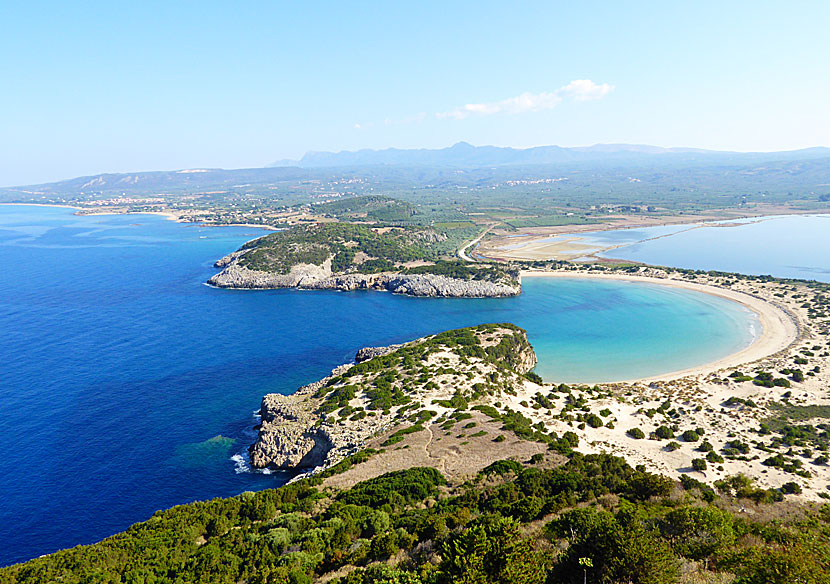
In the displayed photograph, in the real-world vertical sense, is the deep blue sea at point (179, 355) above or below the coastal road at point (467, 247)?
below

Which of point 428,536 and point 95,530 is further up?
point 428,536

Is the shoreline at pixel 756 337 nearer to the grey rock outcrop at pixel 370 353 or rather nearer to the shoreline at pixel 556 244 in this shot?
Answer: the shoreline at pixel 556 244

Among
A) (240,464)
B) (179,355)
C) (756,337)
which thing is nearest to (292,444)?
(240,464)

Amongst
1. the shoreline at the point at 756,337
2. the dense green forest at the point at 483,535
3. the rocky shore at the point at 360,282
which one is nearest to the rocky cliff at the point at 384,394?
Answer: the dense green forest at the point at 483,535

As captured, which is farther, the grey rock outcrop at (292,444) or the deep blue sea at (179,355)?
the grey rock outcrop at (292,444)

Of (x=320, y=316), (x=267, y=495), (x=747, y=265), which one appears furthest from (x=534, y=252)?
(x=267, y=495)

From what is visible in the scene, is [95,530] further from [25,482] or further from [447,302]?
[447,302]

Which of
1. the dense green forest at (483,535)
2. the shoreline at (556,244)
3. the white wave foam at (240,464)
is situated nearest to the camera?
the dense green forest at (483,535)
